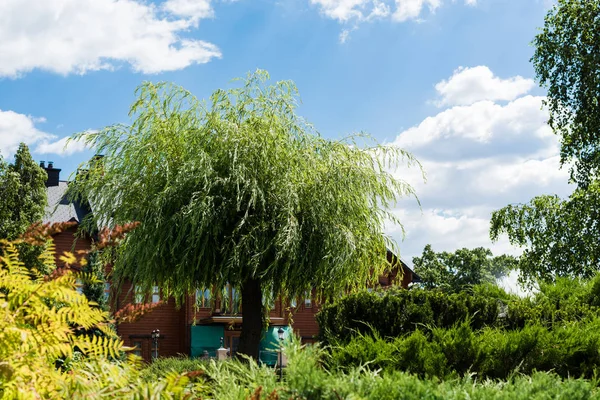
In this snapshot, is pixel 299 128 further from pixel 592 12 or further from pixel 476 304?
pixel 592 12

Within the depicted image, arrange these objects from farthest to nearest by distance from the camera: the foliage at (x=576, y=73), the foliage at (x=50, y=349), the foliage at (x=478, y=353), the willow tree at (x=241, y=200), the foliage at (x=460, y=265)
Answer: the foliage at (x=460, y=265) → the foliage at (x=576, y=73) → the willow tree at (x=241, y=200) → the foliage at (x=478, y=353) → the foliage at (x=50, y=349)

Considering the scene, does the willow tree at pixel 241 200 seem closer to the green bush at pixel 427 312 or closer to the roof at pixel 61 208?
the green bush at pixel 427 312

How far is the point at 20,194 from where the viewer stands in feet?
75.6

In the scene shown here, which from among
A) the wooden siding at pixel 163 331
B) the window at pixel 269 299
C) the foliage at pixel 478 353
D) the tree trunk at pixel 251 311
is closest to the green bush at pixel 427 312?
the foliage at pixel 478 353

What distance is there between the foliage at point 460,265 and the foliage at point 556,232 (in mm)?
28422

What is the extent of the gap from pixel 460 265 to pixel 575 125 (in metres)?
33.4

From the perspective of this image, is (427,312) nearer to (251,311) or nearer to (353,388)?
(251,311)

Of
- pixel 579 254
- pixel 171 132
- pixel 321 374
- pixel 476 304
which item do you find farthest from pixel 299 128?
pixel 579 254

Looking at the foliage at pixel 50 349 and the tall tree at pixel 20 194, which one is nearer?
the foliage at pixel 50 349

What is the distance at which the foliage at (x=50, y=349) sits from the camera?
11.5 feet

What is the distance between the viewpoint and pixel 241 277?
1415 centimetres

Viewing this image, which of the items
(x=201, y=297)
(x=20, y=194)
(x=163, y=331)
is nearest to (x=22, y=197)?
(x=20, y=194)

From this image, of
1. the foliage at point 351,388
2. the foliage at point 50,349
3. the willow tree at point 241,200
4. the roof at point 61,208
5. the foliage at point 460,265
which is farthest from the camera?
the foliage at point 460,265

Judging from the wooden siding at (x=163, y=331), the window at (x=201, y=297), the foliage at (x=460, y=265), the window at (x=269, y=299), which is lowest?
the wooden siding at (x=163, y=331)
